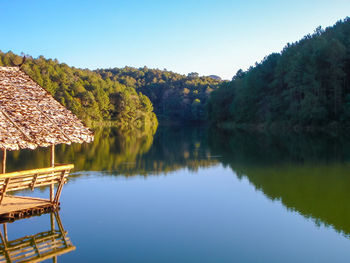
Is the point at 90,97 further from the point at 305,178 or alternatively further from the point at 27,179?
the point at 27,179

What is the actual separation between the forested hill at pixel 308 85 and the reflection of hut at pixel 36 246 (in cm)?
4891

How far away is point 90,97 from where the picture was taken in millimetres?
88500

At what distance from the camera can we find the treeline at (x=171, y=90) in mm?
129250

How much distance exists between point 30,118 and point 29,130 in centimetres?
61

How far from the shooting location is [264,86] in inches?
2835

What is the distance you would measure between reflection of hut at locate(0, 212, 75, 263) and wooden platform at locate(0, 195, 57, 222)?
1.93 feet

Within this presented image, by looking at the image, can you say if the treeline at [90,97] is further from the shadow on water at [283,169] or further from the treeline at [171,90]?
the shadow on water at [283,169]

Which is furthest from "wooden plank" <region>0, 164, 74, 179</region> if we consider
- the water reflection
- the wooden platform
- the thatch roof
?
the water reflection

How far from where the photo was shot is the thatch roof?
8961 mm

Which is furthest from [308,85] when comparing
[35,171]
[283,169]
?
[35,171]

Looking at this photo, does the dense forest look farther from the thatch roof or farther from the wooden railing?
the wooden railing

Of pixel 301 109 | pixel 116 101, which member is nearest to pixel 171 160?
pixel 301 109

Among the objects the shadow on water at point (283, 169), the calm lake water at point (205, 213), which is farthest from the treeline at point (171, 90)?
the calm lake water at point (205, 213)

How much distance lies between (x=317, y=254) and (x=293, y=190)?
6324 millimetres
